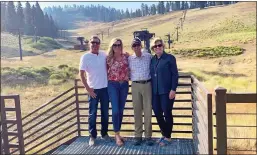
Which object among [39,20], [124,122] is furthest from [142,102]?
[39,20]

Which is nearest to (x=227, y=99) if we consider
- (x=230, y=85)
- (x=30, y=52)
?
(x=230, y=85)

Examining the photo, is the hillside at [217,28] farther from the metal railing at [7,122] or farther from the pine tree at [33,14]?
the metal railing at [7,122]

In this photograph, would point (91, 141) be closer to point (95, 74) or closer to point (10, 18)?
point (95, 74)

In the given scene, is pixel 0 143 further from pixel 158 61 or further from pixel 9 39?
pixel 9 39

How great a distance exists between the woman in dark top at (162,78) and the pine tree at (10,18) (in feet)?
271

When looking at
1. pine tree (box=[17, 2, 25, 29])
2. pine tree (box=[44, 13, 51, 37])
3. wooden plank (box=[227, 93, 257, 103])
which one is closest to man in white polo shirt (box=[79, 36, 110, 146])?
wooden plank (box=[227, 93, 257, 103])

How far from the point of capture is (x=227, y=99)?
3666mm

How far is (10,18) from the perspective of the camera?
270 feet

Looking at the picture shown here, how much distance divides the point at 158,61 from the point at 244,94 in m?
1.53

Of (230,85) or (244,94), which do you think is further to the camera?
(230,85)

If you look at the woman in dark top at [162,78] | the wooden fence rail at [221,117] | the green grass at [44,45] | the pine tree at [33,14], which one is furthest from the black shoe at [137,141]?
the pine tree at [33,14]

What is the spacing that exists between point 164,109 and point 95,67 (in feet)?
3.94

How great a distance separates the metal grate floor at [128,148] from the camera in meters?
5.05

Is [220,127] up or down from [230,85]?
up
